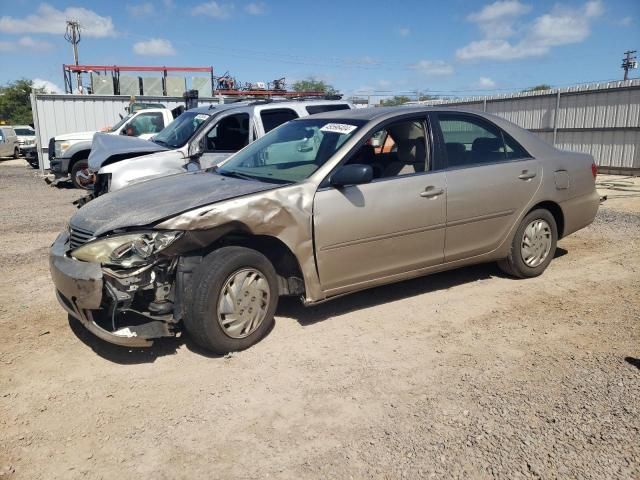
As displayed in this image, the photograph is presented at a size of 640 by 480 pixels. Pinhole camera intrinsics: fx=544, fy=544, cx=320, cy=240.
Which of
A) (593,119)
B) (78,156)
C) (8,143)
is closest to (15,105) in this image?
(8,143)

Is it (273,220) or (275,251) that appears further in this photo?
(275,251)

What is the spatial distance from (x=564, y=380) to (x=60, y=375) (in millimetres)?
3376

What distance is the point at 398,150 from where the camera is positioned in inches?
196

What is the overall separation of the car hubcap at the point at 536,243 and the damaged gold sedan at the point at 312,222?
16mm

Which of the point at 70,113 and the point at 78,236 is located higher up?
the point at 70,113

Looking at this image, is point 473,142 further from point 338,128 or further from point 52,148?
point 52,148

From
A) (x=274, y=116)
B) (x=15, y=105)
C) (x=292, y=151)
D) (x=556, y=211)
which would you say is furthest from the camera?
(x=15, y=105)

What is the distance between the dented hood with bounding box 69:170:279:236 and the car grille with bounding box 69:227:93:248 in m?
0.03

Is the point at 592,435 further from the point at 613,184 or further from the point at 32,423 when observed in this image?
the point at 613,184

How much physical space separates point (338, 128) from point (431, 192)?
0.98 meters

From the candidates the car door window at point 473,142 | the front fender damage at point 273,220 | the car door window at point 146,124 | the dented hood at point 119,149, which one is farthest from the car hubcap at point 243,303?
the car door window at point 146,124

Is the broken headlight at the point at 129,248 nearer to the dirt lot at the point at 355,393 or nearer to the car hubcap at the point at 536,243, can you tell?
the dirt lot at the point at 355,393

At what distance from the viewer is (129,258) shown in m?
3.63

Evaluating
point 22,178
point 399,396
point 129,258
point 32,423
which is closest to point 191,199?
point 129,258
